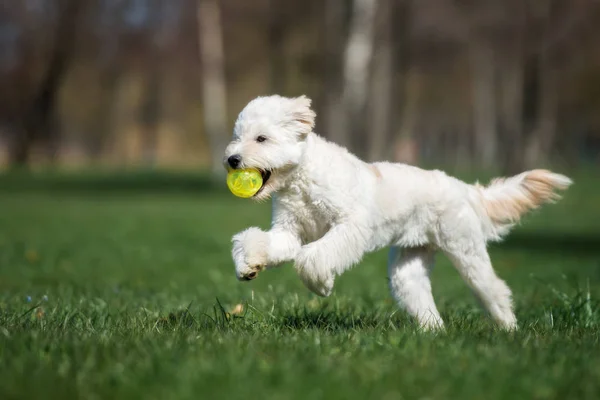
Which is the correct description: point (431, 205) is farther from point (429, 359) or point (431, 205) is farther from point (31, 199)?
point (31, 199)

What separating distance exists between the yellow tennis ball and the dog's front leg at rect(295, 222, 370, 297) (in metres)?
0.44

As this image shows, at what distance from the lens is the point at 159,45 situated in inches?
1694

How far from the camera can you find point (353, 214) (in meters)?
4.89

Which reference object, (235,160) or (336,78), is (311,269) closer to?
(235,160)

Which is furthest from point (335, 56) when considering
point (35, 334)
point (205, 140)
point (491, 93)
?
point (205, 140)

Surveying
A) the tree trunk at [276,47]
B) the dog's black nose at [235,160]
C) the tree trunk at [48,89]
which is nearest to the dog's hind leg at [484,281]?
the dog's black nose at [235,160]

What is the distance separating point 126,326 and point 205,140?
59.6 meters

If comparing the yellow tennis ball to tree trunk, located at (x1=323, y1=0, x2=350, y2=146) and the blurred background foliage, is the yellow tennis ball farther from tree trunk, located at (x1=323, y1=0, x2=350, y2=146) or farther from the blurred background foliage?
tree trunk, located at (x1=323, y1=0, x2=350, y2=146)

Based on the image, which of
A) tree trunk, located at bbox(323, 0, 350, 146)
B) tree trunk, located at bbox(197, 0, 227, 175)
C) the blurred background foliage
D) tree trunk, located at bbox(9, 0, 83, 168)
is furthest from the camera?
tree trunk, located at bbox(9, 0, 83, 168)

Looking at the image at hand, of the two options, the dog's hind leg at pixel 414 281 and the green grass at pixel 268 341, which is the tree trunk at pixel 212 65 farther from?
the dog's hind leg at pixel 414 281

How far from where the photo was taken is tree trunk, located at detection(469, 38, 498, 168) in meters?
47.4

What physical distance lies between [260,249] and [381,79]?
2882 centimetres

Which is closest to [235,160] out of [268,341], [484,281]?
[268,341]

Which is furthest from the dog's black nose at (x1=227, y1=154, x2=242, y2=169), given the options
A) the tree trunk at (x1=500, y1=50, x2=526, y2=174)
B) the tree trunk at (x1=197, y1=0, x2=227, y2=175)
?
the tree trunk at (x1=197, y1=0, x2=227, y2=175)
